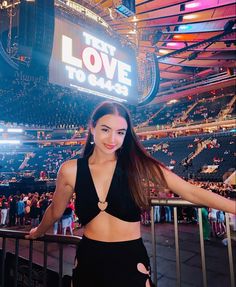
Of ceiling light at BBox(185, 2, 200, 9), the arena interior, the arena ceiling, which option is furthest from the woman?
ceiling light at BBox(185, 2, 200, 9)

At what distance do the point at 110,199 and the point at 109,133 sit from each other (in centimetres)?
37

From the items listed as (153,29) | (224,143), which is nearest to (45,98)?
(153,29)

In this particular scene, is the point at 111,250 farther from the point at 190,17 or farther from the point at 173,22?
the point at 190,17

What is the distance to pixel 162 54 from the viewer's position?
10180 millimetres

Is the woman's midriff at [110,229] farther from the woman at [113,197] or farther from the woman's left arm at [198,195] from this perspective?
the woman's left arm at [198,195]

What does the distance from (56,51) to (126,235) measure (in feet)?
7.41

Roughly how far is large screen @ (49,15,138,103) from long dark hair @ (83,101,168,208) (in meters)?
1.50

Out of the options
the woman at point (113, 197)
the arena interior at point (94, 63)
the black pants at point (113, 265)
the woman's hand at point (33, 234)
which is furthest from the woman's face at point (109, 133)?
the woman's hand at point (33, 234)

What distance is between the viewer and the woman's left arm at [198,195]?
1.14 meters

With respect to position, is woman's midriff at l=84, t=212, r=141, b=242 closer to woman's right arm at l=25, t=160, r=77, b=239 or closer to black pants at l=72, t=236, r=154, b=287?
black pants at l=72, t=236, r=154, b=287

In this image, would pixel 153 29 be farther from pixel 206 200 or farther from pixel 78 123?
pixel 206 200

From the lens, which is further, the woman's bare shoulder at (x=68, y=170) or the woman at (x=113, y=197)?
the woman's bare shoulder at (x=68, y=170)

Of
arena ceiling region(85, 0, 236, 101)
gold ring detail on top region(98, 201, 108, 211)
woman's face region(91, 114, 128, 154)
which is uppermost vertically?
arena ceiling region(85, 0, 236, 101)

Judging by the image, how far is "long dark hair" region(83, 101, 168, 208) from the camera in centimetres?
126
